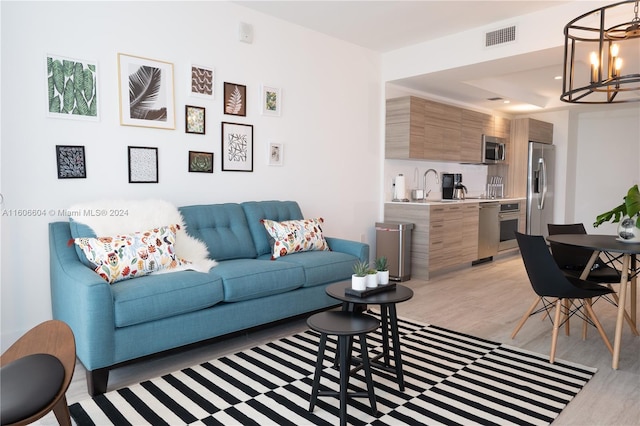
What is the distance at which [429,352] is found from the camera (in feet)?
9.84

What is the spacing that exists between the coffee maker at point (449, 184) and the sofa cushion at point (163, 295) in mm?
4436

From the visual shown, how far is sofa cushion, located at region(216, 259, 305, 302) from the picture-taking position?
2926mm

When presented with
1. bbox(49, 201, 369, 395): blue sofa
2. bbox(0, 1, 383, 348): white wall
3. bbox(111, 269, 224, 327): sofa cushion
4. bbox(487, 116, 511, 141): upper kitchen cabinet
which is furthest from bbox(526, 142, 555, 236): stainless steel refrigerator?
bbox(111, 269, 224, 327): sofa cushion

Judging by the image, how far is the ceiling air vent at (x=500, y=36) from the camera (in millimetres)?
4152

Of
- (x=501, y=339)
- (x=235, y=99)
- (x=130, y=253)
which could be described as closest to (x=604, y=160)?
(x=501, y=339)

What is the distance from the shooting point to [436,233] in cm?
519

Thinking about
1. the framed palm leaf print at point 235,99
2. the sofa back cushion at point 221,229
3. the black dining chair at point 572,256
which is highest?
the framed palm leaf print at point 235,99

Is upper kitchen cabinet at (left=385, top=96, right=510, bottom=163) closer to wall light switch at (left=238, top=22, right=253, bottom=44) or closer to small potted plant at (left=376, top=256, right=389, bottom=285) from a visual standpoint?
wall light switch at (left=238, top=22, right=253, bottom=44)

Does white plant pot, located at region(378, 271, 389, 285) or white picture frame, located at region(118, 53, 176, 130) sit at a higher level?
white picture frame, located at region(118, 53, 176, 130)

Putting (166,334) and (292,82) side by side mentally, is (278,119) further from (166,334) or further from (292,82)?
(166,334)

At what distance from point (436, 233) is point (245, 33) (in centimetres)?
305

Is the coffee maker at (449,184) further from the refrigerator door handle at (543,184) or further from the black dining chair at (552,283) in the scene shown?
the black dining chair at (552,283)

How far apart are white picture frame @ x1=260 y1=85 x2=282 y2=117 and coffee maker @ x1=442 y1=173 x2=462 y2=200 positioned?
3.13 m

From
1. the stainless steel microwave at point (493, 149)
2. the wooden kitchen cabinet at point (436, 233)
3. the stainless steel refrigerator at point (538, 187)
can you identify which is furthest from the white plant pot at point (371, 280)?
the stainless steel refrigerator at point (538, 187)
